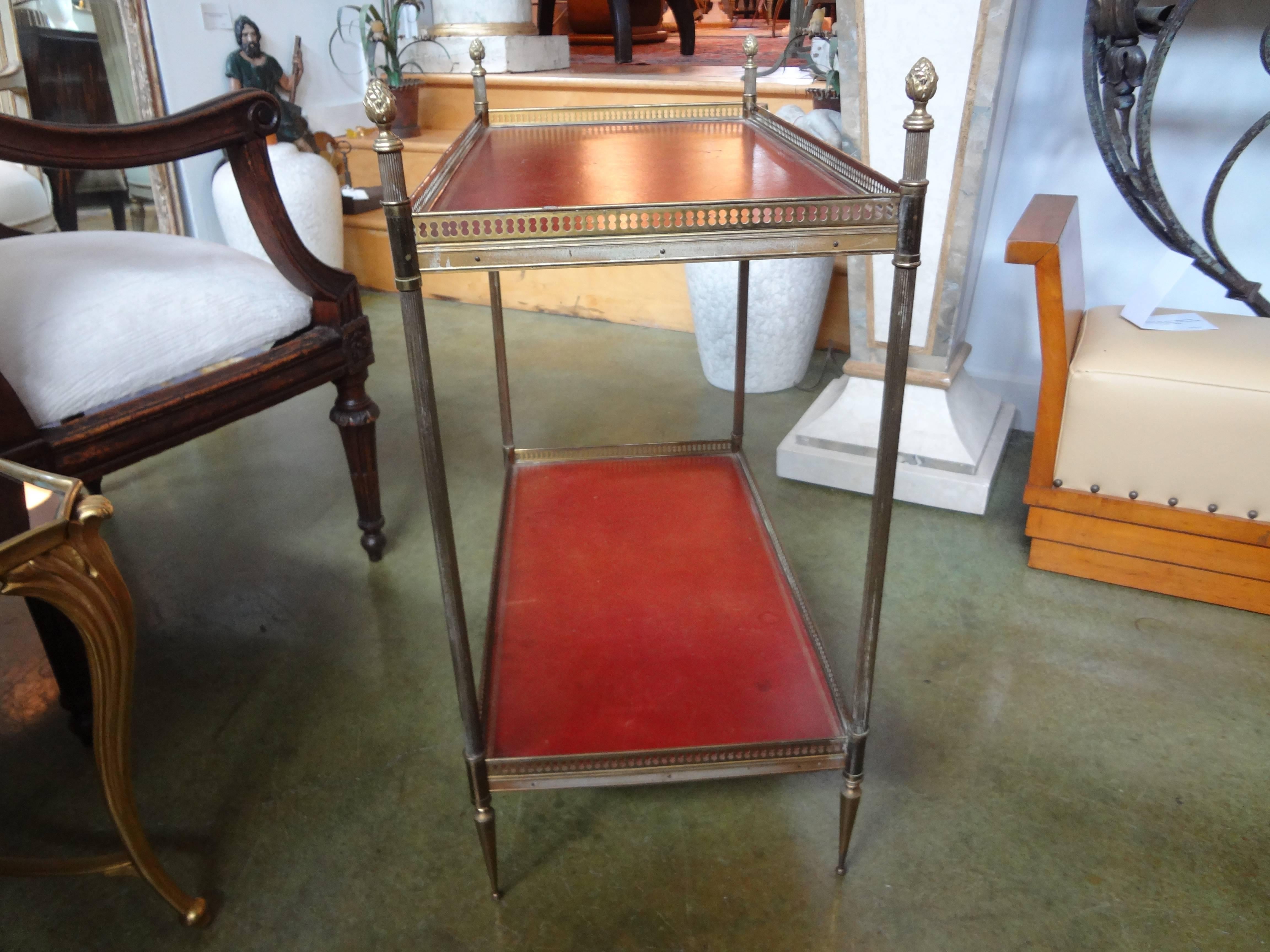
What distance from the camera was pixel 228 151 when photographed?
1327 mm

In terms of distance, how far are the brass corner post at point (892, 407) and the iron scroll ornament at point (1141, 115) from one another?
0.79m

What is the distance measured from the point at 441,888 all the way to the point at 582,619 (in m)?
0.41

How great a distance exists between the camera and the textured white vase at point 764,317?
2252 mm

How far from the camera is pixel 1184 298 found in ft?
6.38

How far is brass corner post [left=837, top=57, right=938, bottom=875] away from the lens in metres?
0.77

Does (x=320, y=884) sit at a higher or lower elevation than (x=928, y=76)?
lower

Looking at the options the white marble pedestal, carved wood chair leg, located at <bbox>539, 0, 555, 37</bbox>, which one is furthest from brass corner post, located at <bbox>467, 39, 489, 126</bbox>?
carved wood chair leg, located at <bbox>539, 0, 555, 37</bbox>

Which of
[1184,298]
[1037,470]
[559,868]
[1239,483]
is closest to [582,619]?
[559,868]

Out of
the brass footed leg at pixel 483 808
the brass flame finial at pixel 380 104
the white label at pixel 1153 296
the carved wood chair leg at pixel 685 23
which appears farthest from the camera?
the carved wood chair leg at pixel 685 23

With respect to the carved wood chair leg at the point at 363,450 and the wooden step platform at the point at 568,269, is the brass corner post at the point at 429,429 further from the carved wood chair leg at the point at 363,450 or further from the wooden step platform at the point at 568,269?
the wooden step platform at the point at 568,269

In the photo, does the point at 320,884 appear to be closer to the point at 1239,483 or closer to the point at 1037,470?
the point at 1037,470

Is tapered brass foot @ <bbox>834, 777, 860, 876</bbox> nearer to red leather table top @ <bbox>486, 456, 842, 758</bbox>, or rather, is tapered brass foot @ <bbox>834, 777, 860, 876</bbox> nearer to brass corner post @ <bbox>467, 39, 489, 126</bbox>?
red leather table top @ <bbox>486, 456, 842, 758</bbox>

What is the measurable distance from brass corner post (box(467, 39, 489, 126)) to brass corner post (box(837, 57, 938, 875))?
2.68ft

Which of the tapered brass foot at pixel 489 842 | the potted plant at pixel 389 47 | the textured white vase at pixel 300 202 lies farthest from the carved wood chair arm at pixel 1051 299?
the potted plant at pixel 389 47
